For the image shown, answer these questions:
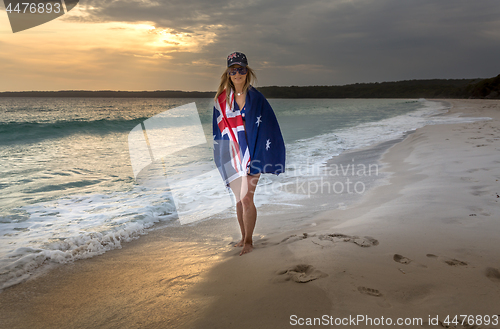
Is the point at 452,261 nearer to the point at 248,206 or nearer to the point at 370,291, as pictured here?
the point at 370,291

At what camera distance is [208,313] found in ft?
6.40

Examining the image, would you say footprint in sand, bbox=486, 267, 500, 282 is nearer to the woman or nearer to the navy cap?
the woman

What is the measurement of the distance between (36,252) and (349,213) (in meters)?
3.80

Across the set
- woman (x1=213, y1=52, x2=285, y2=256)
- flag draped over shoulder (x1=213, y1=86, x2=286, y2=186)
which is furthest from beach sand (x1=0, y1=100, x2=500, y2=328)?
flag draped over shoulder (x1=213, y1=86, x2=286, y2=186)

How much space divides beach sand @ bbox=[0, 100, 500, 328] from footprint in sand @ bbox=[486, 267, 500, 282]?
1 cm

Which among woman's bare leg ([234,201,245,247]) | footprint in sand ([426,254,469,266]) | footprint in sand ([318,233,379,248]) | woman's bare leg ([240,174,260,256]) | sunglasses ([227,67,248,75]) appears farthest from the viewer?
woman's bare leg ([234,201,245,247])

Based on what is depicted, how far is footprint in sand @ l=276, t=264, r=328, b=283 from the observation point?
2176 millimetres

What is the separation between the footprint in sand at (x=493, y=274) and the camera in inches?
76.9

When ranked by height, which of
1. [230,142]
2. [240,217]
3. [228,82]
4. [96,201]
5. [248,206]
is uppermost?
[228,82]

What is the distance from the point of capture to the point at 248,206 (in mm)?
2943

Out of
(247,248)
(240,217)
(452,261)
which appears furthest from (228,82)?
(452,261)

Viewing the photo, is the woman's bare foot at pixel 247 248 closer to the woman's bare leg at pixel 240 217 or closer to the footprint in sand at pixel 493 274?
the woman's bare leg at pixel 240 217

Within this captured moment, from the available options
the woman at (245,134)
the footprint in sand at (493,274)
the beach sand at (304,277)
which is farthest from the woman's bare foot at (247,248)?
the footprint in sand at (493,274)

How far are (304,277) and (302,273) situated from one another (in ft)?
0.24
